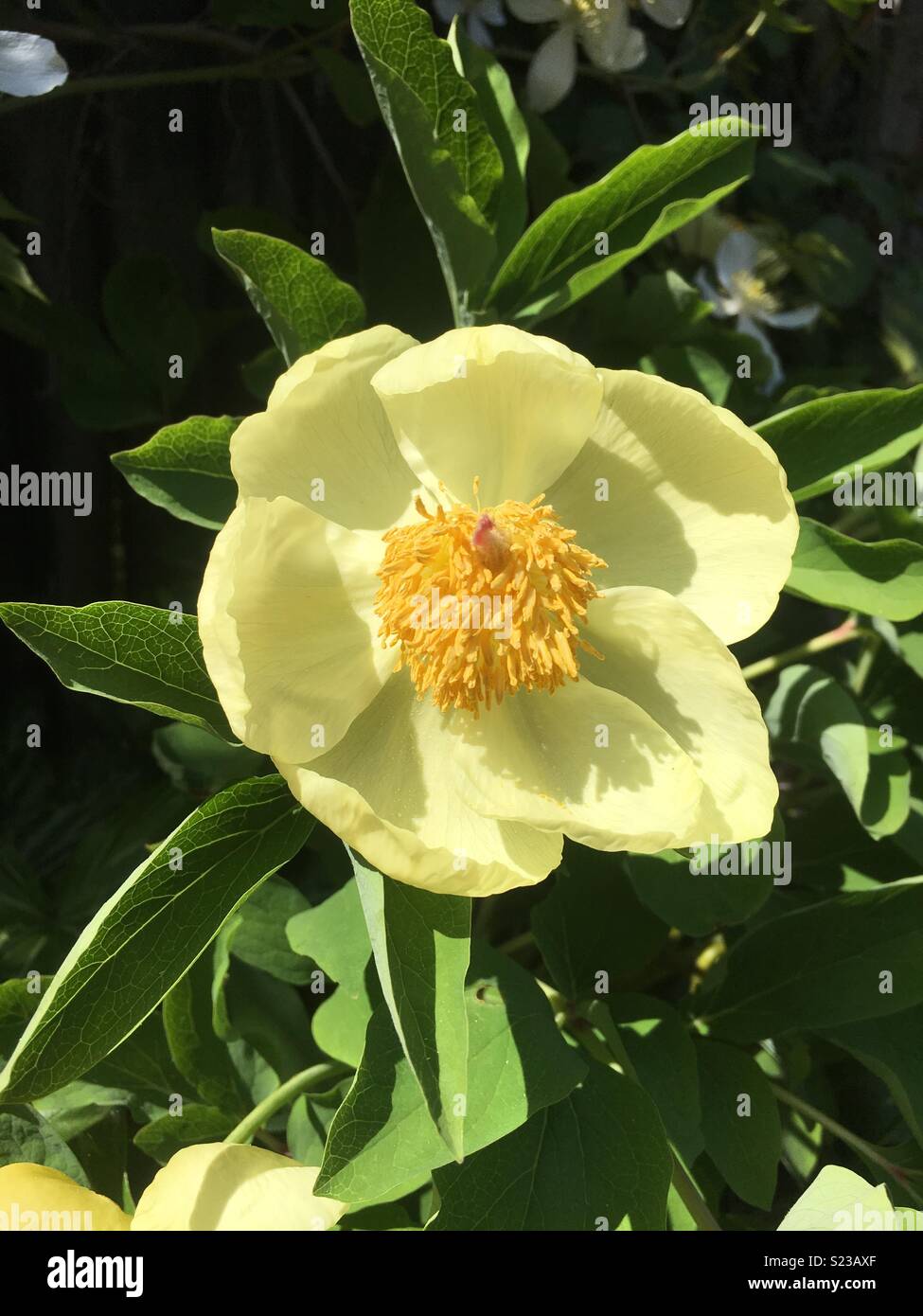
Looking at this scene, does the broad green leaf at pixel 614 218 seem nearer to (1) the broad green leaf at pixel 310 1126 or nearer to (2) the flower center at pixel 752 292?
(2) the flower center at pixel 752 292

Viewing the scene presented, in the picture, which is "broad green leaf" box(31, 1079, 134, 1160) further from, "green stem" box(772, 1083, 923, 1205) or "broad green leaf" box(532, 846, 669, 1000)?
"green stem" box(772, 1083, 923, 1205)

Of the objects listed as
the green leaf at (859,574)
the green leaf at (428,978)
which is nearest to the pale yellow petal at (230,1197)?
the green leaf at (428,978)

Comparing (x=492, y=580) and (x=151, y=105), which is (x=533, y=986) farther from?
(x=151, y=105)

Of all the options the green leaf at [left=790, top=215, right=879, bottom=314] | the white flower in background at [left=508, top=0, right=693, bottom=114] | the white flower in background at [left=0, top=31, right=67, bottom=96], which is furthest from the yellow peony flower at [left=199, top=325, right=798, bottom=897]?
the green leaf at [left=790, top=215, right=879, bottom=314]

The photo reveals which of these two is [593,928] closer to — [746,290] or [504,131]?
[504,131]

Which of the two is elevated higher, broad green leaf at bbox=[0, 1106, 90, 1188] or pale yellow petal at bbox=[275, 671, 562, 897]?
pale yellow petal at bbox=[275, 671, 562, 897]
